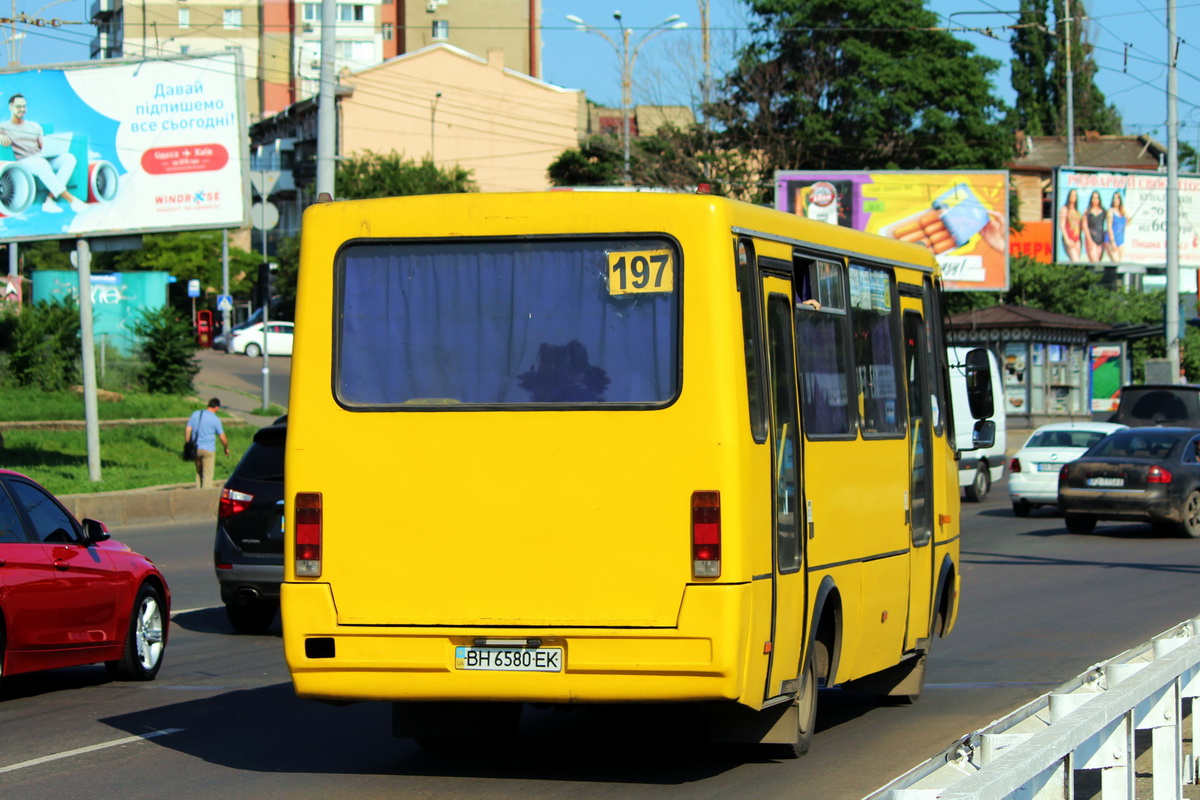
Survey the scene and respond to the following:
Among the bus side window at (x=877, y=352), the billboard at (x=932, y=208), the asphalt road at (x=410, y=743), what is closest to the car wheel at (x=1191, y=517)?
the asphalt road at (x=410, y=743)

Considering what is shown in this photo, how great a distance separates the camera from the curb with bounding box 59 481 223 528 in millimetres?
22828

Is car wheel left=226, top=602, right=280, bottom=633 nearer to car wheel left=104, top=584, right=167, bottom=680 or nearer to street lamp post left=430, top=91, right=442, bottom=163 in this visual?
car wheel left=104, top=584, right=167, bottom=680

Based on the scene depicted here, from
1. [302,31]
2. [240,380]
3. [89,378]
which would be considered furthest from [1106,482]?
[302,31]

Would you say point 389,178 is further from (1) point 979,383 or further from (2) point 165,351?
(1) point 979,383

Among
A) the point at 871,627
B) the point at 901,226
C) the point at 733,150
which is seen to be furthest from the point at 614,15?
the point at 871,627

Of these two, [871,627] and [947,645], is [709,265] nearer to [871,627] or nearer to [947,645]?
[871,627]

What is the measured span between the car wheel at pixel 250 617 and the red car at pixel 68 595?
200 cm

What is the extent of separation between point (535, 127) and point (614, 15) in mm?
28507

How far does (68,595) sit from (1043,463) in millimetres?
19733

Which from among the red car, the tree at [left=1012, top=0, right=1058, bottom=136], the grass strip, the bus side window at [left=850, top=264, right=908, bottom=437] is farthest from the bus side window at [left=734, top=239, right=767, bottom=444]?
the tree at [left=1012, top=0, right=1058, bottom=136]

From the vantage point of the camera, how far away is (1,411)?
32.4 m

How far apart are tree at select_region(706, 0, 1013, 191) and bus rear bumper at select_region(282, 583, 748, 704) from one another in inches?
2152

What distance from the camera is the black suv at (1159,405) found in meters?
33.0

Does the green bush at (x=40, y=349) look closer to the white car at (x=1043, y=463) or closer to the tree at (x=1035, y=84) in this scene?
the white car at (x=1043, y=463)
